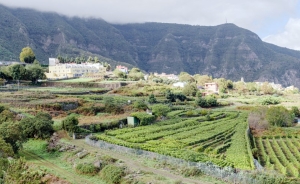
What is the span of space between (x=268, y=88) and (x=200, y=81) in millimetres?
27691

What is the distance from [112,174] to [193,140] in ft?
48.5

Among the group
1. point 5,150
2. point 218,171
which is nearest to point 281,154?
point 218,171

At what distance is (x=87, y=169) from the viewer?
1017 inches

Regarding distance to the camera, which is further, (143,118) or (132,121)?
(143,118)

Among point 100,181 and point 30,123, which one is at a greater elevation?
point 30,123

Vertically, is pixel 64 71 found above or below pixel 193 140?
above

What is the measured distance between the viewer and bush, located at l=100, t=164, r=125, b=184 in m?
23.8

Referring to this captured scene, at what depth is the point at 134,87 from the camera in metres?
89.2

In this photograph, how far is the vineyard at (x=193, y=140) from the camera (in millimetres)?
28656

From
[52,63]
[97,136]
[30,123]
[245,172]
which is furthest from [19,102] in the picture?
[52,63]

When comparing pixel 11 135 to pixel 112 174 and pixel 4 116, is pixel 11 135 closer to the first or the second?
pixel 4 116

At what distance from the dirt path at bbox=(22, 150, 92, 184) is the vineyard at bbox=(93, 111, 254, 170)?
695 cm

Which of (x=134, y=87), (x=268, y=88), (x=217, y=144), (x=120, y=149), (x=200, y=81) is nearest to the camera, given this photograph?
(x=120, y=149)

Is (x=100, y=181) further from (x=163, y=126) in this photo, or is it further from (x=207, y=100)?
(x=207, y=100)
